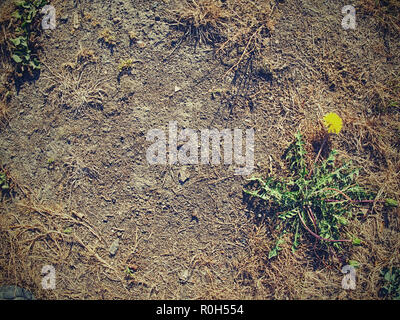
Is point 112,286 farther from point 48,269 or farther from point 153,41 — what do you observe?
point 153,41

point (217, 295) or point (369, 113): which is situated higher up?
point (369, 113)

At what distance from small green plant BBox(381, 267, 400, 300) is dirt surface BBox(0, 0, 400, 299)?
39cm

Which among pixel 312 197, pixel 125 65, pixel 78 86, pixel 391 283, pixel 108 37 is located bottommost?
pixel 391 283

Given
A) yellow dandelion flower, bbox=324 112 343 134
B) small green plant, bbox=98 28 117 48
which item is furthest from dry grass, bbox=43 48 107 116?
yellow dandelion flower, bbox=324 112 343 134

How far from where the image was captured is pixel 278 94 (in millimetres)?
2938

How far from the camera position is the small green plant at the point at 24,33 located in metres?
2.92

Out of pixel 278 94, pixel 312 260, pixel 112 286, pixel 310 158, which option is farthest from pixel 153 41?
pixel 312 260

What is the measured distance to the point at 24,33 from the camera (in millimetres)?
2936

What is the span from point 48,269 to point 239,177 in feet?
7.05

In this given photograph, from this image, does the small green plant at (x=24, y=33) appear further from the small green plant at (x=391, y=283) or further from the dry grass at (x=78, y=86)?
the small green plant at (x=391, y=283)

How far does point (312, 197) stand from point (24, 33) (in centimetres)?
334

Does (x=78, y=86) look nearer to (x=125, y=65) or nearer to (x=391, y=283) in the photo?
(x=125, y=65)

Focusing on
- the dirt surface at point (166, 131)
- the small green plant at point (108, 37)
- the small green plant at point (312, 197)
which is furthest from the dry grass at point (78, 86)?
the small green plant at point (312, 197)

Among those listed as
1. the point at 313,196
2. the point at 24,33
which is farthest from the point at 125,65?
the point at 313,196
